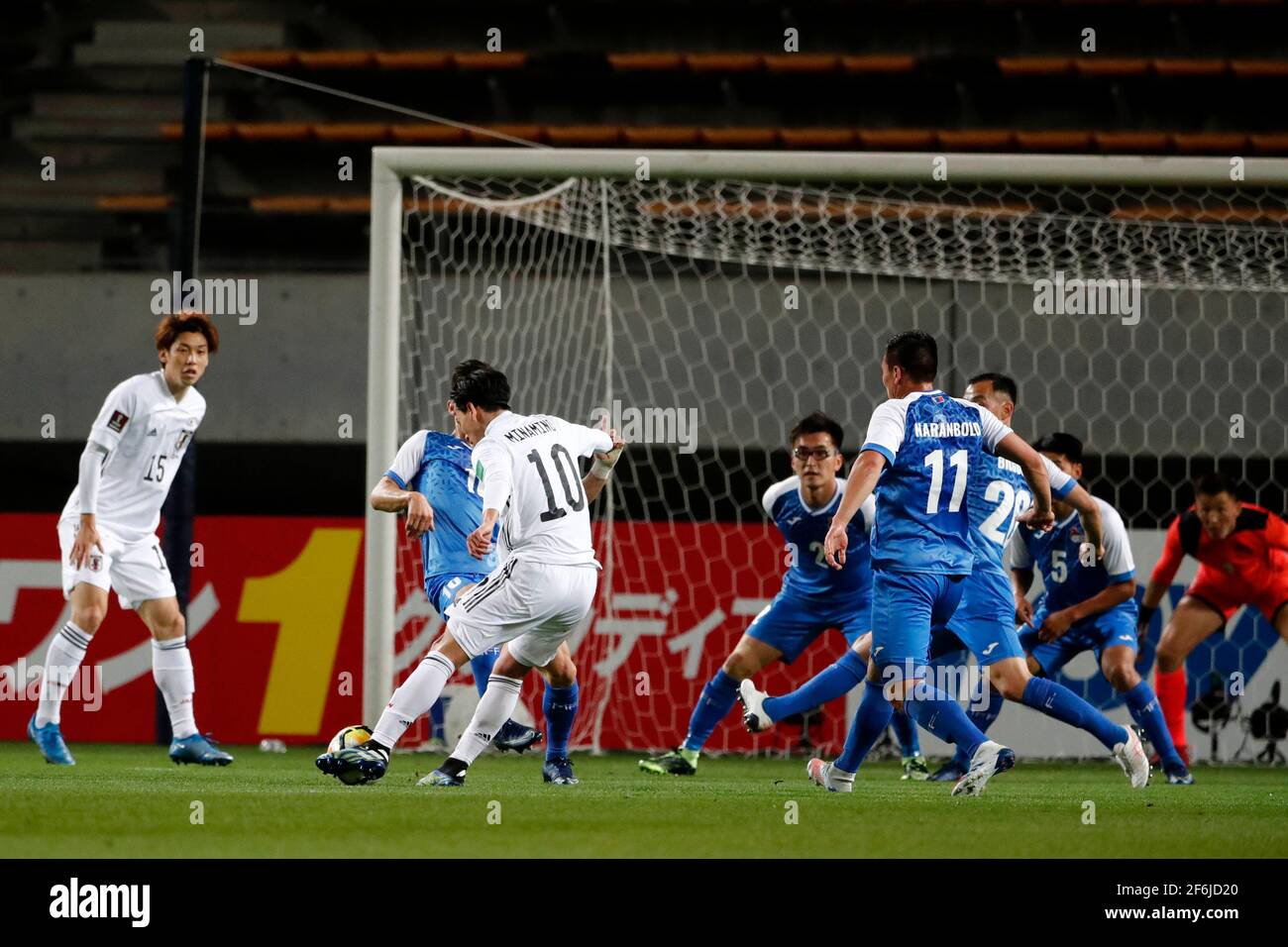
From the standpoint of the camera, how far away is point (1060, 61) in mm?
14672

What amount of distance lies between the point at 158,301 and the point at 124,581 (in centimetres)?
426

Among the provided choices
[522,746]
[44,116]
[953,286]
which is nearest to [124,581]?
[522,746]

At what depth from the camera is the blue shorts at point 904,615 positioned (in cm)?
614

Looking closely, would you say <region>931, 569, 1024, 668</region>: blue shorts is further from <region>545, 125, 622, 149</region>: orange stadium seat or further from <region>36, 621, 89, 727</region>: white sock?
<region>545, 125, 622, 149</region>: orange stadium seat

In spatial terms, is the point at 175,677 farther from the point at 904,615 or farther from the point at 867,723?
the point at 904,615

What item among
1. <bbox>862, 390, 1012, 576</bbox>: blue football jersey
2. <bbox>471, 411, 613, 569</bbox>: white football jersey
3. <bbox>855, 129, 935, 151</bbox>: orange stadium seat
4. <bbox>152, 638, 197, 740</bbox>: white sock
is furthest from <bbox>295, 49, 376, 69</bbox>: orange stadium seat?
<bbox>862, 390, 1012, 576</bbox>: blue football jersey

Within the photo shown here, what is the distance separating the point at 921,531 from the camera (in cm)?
630

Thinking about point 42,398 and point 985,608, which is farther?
point 42,398

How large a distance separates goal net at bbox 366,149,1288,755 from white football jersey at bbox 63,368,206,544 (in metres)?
2.02

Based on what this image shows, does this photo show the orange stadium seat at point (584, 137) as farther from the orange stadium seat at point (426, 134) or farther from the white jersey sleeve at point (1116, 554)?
the white jersey sleeve at point (1116, 554)

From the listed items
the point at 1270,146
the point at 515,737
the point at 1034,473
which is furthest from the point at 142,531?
the point at 1270,146

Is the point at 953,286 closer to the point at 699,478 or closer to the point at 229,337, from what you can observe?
the point at 699,478

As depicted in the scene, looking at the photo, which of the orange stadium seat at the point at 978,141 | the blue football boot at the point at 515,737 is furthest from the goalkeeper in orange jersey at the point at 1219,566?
the orange stadium seat at the point at 978,141

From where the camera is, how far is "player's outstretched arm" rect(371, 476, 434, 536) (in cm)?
660
